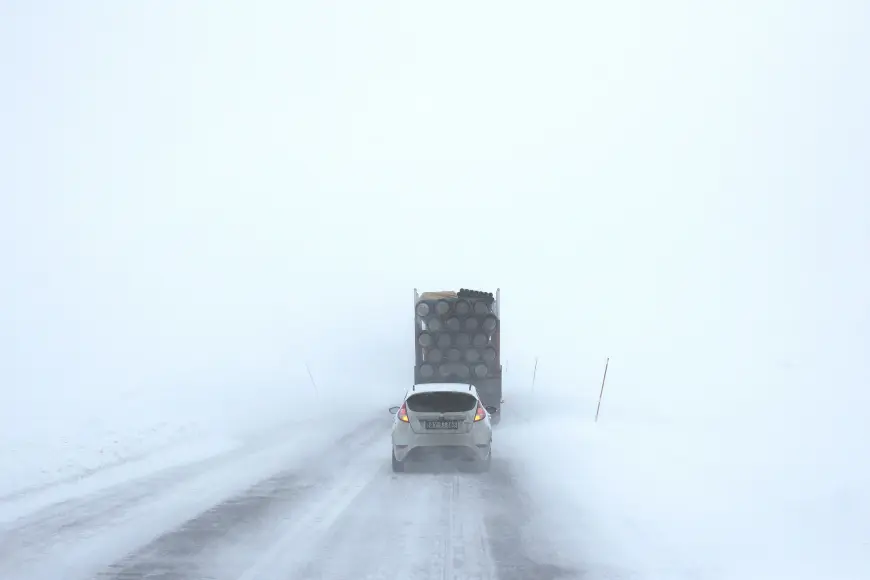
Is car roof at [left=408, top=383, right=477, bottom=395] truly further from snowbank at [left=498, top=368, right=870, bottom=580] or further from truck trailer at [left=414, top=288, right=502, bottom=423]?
truck trailer at [left=414, top=288, right=502, bottom=423]

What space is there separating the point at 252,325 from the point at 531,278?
6813 cm

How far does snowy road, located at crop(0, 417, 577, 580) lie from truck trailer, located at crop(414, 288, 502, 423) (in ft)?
32.0

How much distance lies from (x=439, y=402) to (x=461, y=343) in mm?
9784

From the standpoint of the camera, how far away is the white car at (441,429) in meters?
16.0

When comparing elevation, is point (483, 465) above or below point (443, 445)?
below

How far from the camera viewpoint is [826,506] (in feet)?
38.5

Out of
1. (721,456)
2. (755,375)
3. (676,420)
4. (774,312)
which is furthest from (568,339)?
(721,456)

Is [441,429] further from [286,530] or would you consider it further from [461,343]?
[461,343]

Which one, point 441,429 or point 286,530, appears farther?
point 441,429

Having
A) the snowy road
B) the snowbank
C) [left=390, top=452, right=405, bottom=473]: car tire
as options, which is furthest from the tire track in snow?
the snowbank

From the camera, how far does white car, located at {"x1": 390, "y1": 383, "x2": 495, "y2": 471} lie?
52.4 ft

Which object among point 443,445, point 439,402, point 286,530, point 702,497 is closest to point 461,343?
point 439,402

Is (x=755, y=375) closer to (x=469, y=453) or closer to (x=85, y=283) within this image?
(x=469, y=453)

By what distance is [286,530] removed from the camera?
10.5 meters
